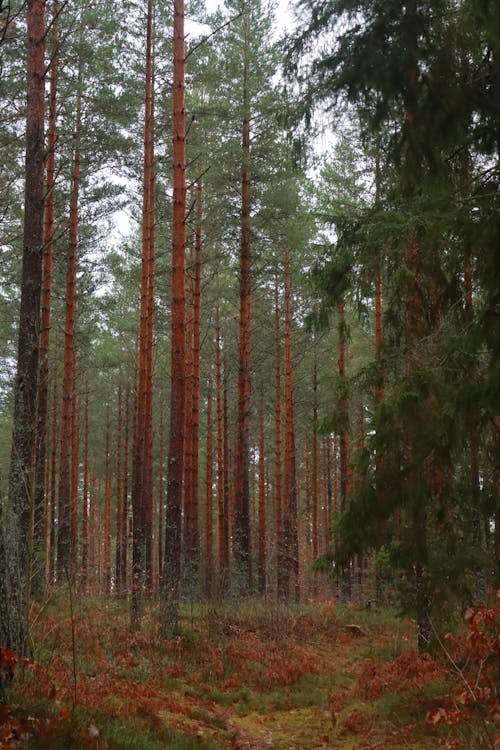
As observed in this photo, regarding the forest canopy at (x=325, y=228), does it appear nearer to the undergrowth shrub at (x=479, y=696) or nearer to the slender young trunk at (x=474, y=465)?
the slender young trunk at (x=474, y=465)

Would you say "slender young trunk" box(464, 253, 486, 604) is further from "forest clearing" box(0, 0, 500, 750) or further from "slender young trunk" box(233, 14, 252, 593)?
"slender young trunk" box(233, 14, 252, 593)

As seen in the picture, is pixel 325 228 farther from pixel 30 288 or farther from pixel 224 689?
pixel 224 689

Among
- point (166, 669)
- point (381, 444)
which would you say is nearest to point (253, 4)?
point (381, 444)

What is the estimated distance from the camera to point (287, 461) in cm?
2038

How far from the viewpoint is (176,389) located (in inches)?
425

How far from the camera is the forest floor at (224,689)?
5008mm

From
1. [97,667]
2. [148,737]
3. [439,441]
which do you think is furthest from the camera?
[97,667]

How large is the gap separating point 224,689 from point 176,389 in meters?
4.66

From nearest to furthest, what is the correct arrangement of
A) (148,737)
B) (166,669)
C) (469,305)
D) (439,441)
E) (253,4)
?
(148,737)
(439,441)
(469,305)
(166,669)
(253,4)

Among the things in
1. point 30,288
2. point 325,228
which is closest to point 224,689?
point 30,288

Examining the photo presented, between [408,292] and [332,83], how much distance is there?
3.13 meters

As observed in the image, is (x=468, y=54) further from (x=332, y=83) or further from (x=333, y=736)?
(x=333, y=736)

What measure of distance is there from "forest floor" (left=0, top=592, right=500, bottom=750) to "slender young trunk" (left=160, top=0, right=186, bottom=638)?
0.75 meters

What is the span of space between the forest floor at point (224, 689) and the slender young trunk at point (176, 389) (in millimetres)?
752
